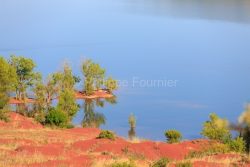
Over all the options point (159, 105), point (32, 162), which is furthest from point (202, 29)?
point (32, 162)

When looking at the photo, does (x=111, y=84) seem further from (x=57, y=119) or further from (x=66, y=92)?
(x=57, y=119)

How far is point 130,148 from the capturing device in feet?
51.4

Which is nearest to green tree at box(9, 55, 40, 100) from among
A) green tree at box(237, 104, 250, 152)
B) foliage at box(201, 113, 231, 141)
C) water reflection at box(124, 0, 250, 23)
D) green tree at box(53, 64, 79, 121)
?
green tree at box(53, 64, 79, 121)

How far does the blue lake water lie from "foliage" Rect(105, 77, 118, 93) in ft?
2.61

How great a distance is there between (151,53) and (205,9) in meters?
56.6

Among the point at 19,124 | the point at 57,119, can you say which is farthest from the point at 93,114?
the point at 19,124

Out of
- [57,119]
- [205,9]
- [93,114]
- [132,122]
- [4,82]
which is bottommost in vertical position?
[132,122]

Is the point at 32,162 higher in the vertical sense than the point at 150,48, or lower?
lower

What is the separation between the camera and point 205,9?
113 m

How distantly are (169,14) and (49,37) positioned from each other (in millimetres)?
40671

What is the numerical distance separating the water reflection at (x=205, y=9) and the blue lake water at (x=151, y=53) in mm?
372

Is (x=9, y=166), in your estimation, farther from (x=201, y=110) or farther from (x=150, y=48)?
(x=150, y=48)

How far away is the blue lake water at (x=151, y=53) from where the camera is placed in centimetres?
4012

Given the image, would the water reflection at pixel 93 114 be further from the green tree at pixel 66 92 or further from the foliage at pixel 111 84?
the green tree at pixel 66 92
